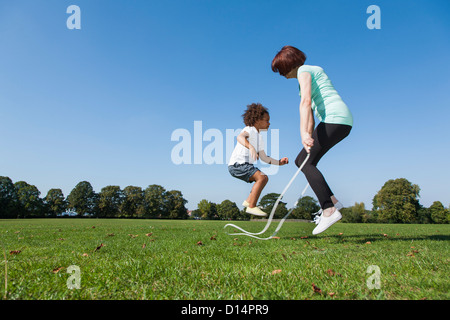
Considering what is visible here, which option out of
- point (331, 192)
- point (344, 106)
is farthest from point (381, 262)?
point (344, 106)

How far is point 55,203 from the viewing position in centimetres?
7631

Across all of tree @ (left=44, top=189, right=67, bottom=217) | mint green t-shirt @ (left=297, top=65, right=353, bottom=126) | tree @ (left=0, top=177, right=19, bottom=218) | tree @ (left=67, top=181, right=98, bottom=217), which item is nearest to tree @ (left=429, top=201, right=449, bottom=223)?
mint green t-shirt @ (left=297, top=65, right=353, bottom=126)

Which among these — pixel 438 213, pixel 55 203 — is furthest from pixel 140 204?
pixel 438 213

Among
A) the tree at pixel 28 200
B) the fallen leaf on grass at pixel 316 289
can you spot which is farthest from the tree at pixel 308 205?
the tree at pixel 28 200

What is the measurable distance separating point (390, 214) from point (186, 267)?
2595 inches

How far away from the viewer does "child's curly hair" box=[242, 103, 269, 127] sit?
4.68 meters

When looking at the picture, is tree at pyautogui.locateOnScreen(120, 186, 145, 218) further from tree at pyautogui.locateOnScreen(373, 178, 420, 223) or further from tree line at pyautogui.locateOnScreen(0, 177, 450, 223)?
tree at pyautogui.locateOnScreen(373, 178, 420, 223)

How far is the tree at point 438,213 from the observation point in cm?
6431

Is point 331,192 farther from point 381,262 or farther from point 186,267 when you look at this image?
point 186,267

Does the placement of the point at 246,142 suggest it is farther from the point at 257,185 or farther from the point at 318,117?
the point at 318,117

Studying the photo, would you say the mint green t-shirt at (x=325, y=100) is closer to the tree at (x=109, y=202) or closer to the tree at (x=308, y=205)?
the tree at (x=308, y=205)

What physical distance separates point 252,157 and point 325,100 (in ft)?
4.95

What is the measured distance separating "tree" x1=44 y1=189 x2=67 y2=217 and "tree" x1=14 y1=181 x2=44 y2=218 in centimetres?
400

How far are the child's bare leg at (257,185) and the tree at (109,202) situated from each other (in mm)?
83984
